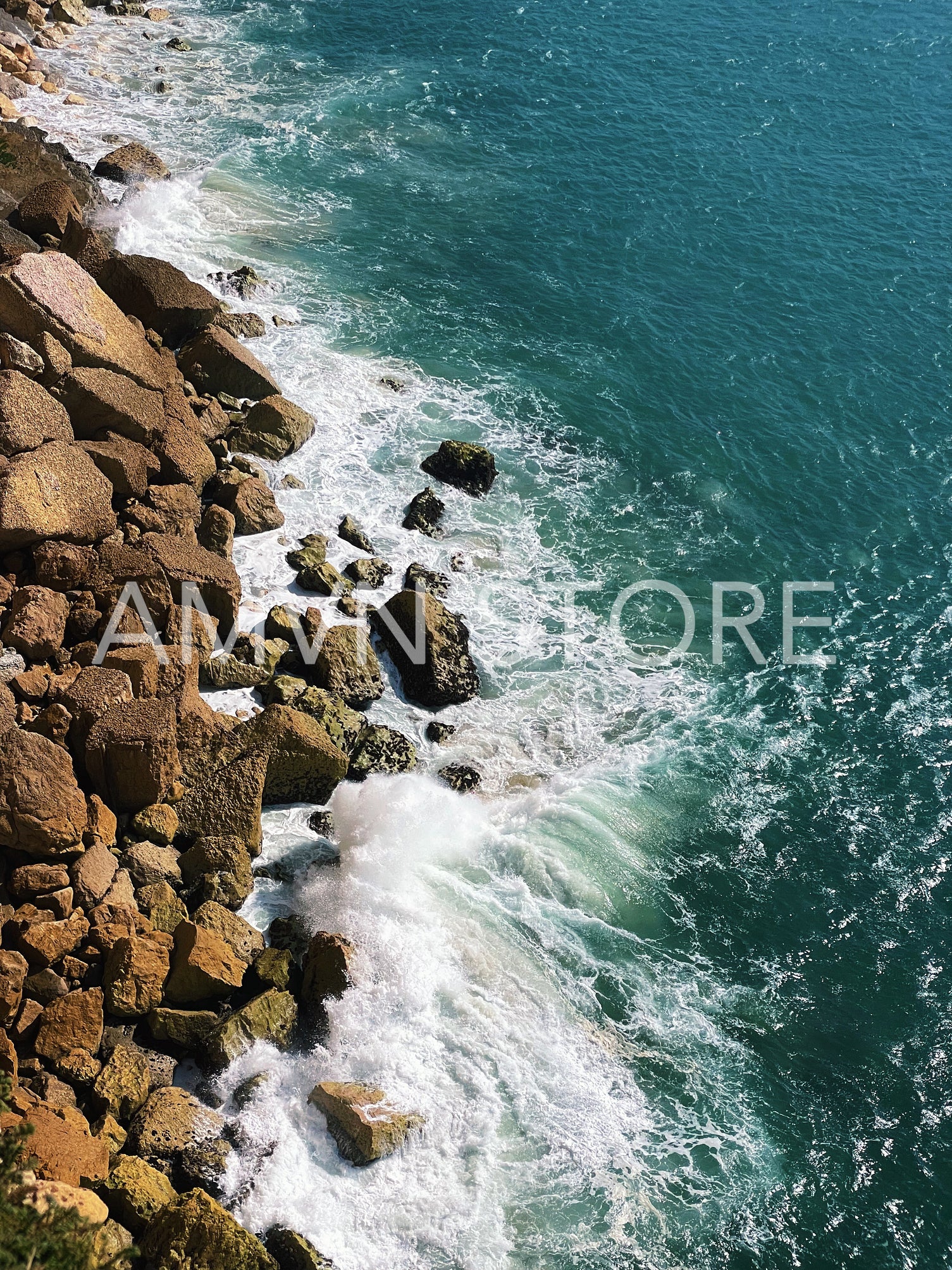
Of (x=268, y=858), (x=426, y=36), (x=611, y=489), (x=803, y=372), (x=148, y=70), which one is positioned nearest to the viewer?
(x=268, y=858)

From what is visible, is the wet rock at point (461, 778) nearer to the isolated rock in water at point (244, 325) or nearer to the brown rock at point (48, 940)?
the brown rock at point (48, 940)

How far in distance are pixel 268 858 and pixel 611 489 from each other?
21393 millimetres

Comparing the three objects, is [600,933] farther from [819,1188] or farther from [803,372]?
[803,372]

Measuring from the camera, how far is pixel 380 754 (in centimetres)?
2961

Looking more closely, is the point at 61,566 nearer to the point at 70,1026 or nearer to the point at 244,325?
the point at 70,1026

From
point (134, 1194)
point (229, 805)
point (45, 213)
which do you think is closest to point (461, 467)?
point (45, 213)

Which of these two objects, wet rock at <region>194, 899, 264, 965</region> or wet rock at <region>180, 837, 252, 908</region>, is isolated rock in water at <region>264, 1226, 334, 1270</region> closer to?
wet rock at <region>194, 899, 264, 965</region>

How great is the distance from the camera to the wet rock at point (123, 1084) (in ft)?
66.4

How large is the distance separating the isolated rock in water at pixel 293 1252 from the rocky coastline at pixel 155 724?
0.13 ft

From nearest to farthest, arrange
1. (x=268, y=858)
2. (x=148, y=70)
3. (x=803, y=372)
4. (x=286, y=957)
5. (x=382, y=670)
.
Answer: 1. (x=286, y=957)
2. (x=268, y=858)
3. (x=382, y=670)
4. (x=803, y=372)
5. (x=148, y=70)

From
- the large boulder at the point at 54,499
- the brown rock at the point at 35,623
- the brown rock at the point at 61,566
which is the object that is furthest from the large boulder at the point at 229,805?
the large boulder at the point at 54,499

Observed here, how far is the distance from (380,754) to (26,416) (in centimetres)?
1323

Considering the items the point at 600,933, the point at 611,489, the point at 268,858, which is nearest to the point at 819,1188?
the point at 600,933

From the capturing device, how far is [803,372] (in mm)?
47969
